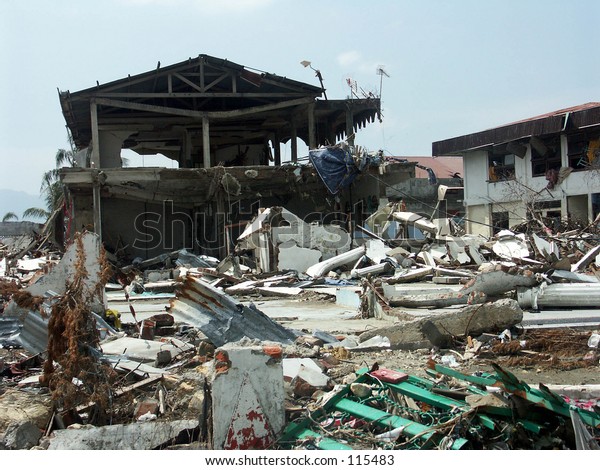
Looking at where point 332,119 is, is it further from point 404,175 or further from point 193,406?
point 193,406

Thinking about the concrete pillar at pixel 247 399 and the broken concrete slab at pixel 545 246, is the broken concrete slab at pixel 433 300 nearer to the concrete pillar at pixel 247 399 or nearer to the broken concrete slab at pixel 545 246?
the broken concrete slab at pixel 545 246

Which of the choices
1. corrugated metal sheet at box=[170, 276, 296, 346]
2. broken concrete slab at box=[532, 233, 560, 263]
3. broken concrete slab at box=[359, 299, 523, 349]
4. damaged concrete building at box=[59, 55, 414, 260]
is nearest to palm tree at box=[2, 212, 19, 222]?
damaged concrete building at box=[59, 55, 414, 260]

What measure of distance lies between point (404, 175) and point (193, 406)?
17353 mm

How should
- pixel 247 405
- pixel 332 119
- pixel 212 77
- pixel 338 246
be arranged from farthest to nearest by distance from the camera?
1. pixel 332 119
2. pixel 212 77
3. pixel 338 246
4. pixel 247 405

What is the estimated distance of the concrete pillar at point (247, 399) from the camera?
4191 mm

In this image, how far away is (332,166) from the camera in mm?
20625

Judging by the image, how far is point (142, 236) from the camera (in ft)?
81.3

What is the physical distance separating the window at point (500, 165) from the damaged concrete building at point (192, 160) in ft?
29.9

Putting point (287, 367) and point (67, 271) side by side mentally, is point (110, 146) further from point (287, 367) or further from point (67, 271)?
point (287, 367)

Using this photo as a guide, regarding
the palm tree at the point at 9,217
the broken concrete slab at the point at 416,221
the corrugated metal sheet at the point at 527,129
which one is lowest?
the broken concrete slab at the point at 416,221

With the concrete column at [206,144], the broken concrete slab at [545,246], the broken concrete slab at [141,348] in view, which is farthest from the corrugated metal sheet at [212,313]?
the concrete column at [206,144]

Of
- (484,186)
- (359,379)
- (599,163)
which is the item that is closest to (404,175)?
(599,163)

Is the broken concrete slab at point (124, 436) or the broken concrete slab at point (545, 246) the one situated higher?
the broken concrete slab at point (545, 246)

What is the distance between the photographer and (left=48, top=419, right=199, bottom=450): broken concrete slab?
4297mm
